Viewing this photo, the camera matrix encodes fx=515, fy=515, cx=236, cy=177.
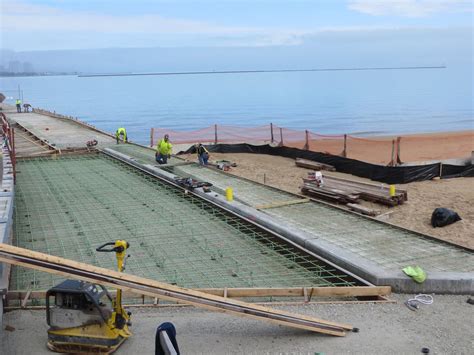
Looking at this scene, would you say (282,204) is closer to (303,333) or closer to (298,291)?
(298,291)

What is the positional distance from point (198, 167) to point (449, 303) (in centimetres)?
1262

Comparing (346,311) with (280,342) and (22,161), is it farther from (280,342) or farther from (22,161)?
(22,161)

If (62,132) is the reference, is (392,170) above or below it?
below

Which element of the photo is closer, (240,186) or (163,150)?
(240,186)

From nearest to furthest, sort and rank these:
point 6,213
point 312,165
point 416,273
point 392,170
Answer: point 416,273, point 6,213, point 392,170, point 312,165

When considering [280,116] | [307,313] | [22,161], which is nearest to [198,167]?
[22,161]

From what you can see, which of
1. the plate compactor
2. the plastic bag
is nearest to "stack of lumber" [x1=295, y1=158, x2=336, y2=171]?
the plastic bag


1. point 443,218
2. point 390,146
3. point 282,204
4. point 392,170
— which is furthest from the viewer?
point 390,146

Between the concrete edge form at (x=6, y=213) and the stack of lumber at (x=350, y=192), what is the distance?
9.39 m

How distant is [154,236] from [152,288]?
195 inches

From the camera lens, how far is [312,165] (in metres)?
24.6

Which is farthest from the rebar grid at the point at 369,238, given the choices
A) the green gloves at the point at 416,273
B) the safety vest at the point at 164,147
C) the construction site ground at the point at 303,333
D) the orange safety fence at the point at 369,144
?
the orange safety fence at the point at 369,144

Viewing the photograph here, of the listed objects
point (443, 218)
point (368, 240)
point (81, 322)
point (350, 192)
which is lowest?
point (443, 218)

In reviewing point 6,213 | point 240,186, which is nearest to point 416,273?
point 6,213
